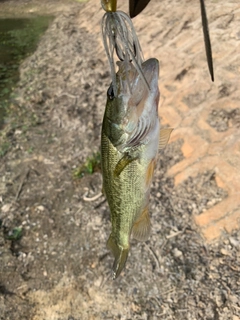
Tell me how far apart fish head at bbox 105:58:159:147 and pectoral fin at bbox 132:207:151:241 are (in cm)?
55

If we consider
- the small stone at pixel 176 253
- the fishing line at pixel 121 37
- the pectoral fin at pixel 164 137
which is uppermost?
the fishing line at pixel 121 37

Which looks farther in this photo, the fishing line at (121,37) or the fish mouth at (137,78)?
the fish mouth at (137,78)

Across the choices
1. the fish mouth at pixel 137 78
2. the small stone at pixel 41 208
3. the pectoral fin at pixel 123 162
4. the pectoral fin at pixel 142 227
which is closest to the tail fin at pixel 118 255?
the pectoral fin at pixel 142 227

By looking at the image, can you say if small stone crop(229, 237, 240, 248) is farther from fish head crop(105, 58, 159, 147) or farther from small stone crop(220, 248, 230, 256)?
fish head crop(105, 58, 159, 147)

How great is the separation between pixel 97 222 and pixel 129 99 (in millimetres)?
2461

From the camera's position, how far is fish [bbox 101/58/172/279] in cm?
164

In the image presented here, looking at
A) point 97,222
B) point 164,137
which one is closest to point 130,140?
point 164,137

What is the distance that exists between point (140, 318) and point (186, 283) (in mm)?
468

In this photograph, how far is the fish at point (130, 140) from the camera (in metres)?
1.64

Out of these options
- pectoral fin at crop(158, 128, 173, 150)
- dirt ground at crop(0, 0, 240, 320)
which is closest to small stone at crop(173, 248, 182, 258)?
dirt ground at crop(0, 0, 240, 320)

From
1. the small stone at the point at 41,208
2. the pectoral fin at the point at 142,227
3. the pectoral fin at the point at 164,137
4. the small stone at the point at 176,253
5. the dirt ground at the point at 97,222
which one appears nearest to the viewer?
the pectoral fin at the point at 164,137

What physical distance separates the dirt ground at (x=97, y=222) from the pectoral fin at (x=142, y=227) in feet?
3.96

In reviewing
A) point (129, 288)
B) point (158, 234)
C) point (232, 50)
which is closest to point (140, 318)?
point (129, 288)

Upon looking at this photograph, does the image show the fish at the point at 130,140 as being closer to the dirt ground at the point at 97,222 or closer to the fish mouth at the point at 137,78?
the fish mouth at the point at 137,78
